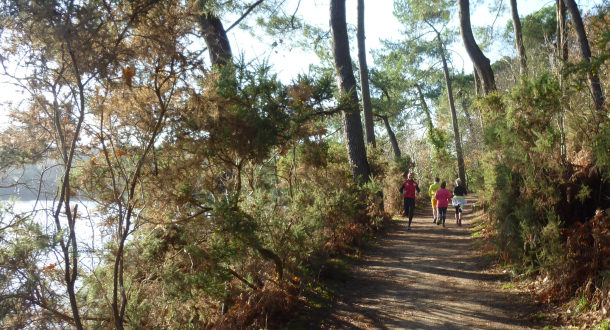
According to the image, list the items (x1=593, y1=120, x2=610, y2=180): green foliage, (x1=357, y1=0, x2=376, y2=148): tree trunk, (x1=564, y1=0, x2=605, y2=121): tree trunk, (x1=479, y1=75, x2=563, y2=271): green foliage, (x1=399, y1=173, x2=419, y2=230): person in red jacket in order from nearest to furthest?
1. (x1=593, y1=120, x2=610, y2=180): green foliage
2. (x1=479, y1=75, x2=563, y2=271): green foliage
3. (x1=564, y1=0, x2=605, y2=121): tree trunk
4. (x1=399, y1=173, x2=419, y2=230): person in red jacket
5. (x1=357, y1=0, x2=376, y2=148): tree trunk

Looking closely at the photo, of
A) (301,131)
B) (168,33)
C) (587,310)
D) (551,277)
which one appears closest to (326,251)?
(301,131)

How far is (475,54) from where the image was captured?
11.1 m

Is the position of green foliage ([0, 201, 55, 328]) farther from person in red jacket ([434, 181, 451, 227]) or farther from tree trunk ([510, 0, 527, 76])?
tree trunk ([510, 0, 527, 76])

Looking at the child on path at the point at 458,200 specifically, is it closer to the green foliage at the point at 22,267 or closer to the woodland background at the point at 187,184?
the woodland background at the point at 187,184

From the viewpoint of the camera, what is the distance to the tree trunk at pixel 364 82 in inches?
544

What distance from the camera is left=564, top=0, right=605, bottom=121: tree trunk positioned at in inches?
243

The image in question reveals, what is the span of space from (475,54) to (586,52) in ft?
13.4

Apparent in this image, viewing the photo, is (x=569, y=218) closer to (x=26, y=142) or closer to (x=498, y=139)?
(x=498, y=139)

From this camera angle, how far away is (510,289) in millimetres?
5859

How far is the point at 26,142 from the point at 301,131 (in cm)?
361

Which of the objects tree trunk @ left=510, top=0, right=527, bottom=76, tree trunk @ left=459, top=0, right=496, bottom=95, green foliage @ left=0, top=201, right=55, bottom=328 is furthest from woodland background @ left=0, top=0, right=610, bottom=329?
tree trunk @ left=510, top=0, right=527, bottom=76

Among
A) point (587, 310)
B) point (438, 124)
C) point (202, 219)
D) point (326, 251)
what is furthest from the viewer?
point (438, 124)

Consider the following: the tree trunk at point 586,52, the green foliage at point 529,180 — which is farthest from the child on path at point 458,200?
→ the tree trunk at point 586,52

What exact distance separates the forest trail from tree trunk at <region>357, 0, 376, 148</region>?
5616 mm
